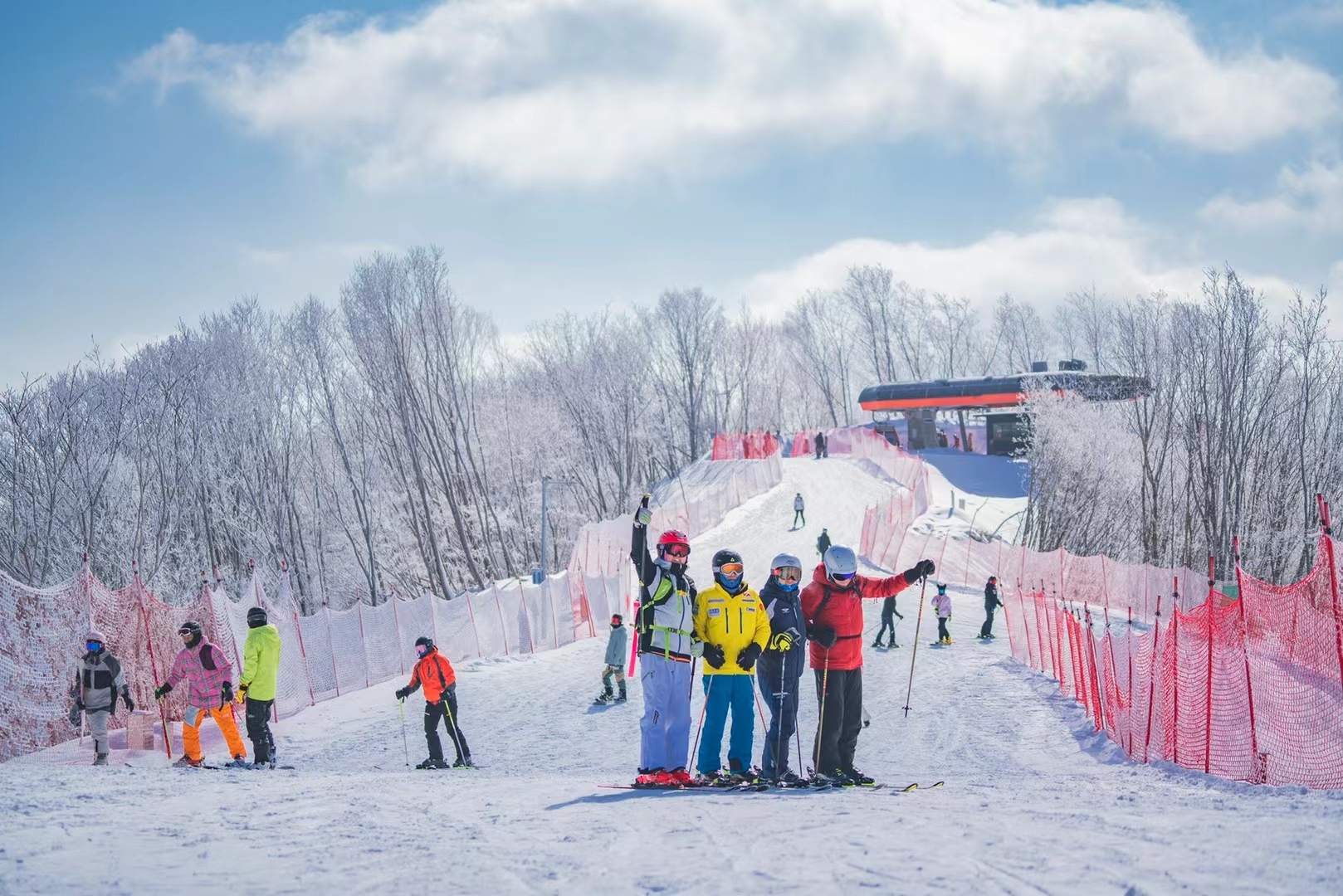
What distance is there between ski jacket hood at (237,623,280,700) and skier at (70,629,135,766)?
51.2 inches

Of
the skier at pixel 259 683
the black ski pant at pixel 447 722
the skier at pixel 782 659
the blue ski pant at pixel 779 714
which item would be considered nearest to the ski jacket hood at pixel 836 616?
the skier at pixel 782 659

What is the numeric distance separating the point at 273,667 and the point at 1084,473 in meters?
45.1

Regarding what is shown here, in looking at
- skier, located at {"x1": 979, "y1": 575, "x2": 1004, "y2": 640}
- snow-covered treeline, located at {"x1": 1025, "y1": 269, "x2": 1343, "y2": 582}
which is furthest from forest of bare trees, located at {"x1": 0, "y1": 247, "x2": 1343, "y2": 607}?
skier, located at {"x1": 979, "y1": 575, "x2": 1004, "y2": 640}

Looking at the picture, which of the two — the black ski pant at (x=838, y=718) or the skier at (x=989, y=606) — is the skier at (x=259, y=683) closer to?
the black ski pant at (x=838, y=718)

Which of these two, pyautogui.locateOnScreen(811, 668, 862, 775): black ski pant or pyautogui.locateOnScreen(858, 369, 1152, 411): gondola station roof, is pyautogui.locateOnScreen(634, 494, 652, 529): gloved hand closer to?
pyautogui.locateOnScreen(811, 668, 862, 775): black ski pant

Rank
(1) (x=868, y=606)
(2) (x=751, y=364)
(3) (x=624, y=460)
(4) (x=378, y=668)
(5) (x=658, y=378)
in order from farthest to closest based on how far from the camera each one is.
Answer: (2) (x=751, y=364), (5) (x=658, y=378), (3) (x=624, y=460), (1) (x=868, y=606), (4) (x=378, y=668)

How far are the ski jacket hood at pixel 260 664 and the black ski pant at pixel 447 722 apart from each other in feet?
5.66

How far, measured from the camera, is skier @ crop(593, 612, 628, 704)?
15.6 metres

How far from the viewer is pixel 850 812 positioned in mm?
5785

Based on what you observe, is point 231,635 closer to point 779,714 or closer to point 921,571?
point 779,714

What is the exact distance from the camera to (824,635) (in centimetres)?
742

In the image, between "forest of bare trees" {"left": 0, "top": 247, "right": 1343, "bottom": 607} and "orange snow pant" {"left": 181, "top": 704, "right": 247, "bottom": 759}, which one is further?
"forest of bare trees" {"left": 0, "top": 247, "right": 1343, "bottom": 607}

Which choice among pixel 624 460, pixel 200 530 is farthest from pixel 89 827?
pixel 624 460

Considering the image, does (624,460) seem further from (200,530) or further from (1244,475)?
(1244,475)
